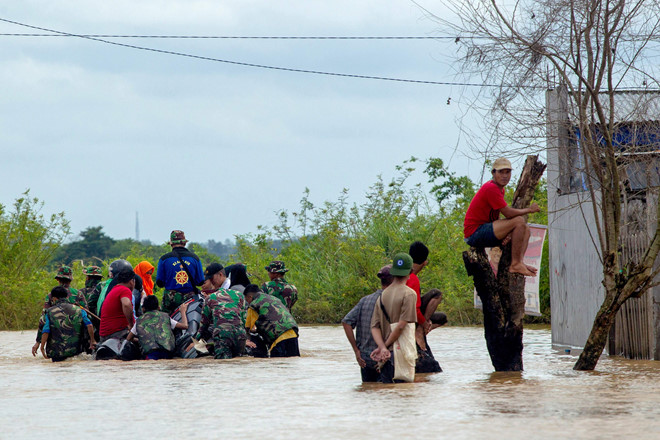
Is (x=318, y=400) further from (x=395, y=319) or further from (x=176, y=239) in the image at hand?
(x=176, y=239)

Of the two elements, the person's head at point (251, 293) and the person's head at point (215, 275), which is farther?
the person's head at point (215, 275)

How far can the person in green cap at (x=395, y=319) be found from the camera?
1044 centimetres

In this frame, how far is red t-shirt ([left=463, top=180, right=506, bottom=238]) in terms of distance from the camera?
11445mm

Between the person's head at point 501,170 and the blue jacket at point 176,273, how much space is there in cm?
594

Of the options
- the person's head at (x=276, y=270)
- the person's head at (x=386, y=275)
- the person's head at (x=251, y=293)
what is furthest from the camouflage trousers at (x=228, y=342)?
the person's head at (x=386, y=275)

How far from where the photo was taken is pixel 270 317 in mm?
14453

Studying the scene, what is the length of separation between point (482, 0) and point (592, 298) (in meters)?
4.91

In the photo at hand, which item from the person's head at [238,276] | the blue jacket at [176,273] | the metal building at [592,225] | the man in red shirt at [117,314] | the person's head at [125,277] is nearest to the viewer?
the metal building at [592,225]

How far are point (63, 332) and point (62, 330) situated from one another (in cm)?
3

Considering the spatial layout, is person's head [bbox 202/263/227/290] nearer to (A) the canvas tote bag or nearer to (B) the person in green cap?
(B) the person in green cap

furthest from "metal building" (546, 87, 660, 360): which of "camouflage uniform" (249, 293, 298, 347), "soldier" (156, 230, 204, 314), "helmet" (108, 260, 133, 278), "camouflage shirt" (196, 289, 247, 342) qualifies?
"helmet" (108, 260, 133, 278)

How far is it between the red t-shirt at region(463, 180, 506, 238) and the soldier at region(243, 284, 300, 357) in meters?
3.61

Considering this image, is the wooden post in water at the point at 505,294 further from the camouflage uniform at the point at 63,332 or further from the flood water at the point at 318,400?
the camouflage uniform at the point at 63,332

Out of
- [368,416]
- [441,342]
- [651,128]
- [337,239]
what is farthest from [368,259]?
[368,416]
